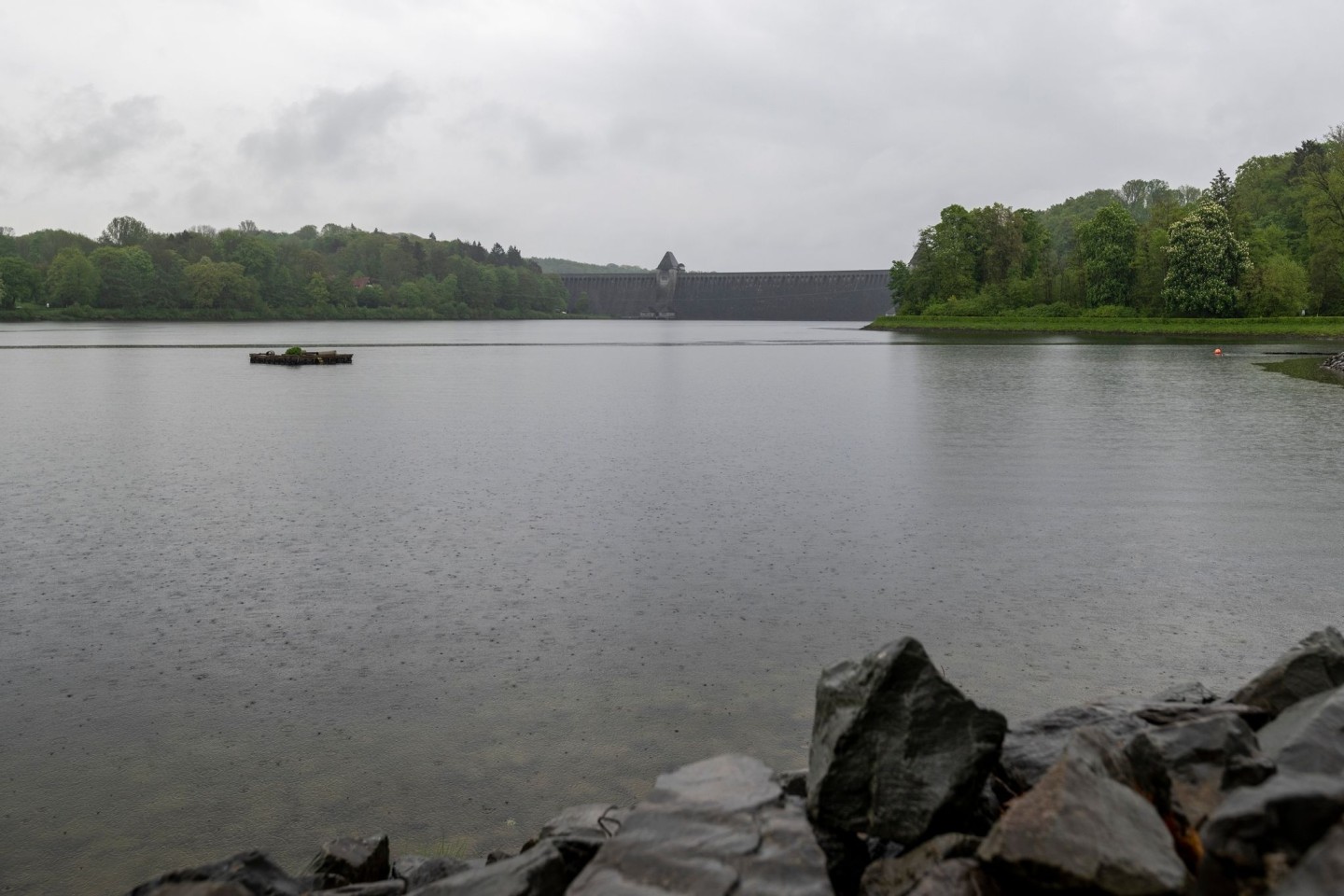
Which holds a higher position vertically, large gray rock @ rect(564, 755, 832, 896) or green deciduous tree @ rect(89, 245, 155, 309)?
green deciduous tree @ rect(89, 245, 155, 309)

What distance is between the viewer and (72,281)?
13962cm

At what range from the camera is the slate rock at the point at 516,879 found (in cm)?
452

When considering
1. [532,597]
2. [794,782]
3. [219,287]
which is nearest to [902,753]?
[794,782]

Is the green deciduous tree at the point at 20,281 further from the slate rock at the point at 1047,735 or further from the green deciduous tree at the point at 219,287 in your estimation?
the slate rock at the point at 1047,735

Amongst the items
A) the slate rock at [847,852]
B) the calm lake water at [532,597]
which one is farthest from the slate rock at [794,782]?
the calm lake water at [532,597]

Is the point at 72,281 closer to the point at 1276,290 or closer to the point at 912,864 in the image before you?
the point at 1276,290

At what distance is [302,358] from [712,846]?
53.9 metres

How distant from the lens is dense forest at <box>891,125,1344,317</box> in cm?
8800

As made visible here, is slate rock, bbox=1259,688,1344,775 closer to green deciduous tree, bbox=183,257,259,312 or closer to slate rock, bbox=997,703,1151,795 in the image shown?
slate rock, bbox=997,703,1151,795

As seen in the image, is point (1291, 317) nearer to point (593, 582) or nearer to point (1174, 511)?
point (1174, 511)

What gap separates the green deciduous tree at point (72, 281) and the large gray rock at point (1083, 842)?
526 feet

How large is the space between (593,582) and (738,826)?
21.7 ft

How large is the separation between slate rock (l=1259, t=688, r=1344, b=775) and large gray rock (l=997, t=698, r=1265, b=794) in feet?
0.86

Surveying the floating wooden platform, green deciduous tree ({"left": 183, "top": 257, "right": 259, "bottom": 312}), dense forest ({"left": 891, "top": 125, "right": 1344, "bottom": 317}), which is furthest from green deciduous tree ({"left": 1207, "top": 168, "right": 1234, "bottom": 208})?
green deciduous tree ({"left": 183, "top": 257, "right": 259, "bottom": 312})
